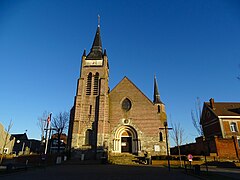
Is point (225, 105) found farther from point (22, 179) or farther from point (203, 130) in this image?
point (22, 179)

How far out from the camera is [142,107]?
30.4 meters

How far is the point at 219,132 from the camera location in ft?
98.6

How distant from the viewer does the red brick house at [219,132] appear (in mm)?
24094

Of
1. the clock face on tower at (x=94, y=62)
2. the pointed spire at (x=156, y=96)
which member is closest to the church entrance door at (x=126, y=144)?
the pointed spire at (x=156, y=96)

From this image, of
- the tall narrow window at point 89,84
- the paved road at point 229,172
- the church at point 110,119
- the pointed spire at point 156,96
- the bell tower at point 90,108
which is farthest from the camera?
the pointed spire at point 156,96

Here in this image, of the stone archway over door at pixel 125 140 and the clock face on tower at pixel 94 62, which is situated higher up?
the clock face on tower at pixel 94 62

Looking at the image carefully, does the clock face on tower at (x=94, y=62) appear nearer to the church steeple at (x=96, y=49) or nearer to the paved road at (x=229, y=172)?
the church steeple at (x=96, y=49)

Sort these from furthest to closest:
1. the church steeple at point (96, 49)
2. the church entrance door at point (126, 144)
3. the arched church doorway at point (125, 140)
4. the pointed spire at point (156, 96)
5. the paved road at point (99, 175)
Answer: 1. the pointed spire at point (156, 96)
2. the church steeple at point (96, 49)
3. the church entrance door at point (126, 144)
4. the arched church doorway at point (125, 140)
5. the paved road at point (99, 175)

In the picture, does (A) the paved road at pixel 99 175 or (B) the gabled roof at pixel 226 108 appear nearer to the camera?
(A) the paved road at pixel 99 175

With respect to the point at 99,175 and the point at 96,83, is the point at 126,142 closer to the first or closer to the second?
the point at 96,83

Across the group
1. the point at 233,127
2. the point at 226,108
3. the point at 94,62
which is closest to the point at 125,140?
the point at 94,62

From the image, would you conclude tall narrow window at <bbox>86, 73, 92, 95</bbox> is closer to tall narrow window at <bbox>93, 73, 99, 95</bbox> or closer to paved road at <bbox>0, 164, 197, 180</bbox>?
tall narrow window at <bbox>93, 73, 99, 95</bbox>

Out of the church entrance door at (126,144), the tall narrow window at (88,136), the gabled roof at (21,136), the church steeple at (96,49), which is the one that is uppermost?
the church steeple at (96,49)

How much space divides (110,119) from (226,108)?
24343 millimetres
